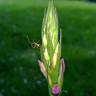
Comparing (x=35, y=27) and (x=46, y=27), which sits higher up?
(x=46, y=27)

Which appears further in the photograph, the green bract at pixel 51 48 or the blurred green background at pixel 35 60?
the blurred green background at pixel 35 60

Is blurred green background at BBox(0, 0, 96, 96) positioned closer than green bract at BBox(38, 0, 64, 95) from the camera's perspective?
No

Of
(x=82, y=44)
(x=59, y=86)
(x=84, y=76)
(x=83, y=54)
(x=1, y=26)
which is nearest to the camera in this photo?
(x=59, y=86)

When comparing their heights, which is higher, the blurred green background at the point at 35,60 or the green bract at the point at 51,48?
the green bract at the point at 51,48

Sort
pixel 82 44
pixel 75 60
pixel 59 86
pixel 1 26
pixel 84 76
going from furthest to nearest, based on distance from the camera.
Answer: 1. pixel 1 26
2. pixel 82 44
3. pixel 75 60
4. pixel 84 76
5. pixel 59 86

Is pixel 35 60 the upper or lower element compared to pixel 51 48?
lower

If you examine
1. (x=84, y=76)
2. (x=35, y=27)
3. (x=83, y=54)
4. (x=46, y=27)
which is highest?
(x=46, y=27)

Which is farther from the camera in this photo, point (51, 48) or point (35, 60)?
point (35, 60)

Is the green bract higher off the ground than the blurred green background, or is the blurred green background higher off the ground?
the green bract

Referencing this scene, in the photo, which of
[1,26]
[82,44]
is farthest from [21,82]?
[1,26]

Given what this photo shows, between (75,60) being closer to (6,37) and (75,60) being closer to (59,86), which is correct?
(6,37)

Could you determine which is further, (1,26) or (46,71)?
(1,26)
